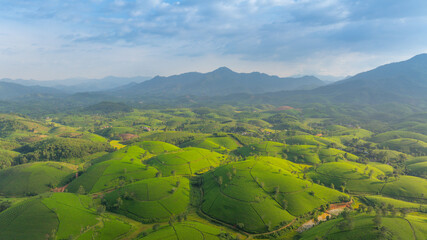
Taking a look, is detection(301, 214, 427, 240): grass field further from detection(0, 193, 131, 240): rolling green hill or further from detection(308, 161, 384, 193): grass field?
detection(0, 193, 131, 240): rolling green hill

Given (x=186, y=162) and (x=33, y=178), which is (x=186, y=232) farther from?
(x=33, y=178)

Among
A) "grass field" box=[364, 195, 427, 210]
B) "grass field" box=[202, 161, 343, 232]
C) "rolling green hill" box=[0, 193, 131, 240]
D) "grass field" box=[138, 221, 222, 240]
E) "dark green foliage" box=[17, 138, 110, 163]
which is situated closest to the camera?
"grass field" box=[138, 221, 222, 240]

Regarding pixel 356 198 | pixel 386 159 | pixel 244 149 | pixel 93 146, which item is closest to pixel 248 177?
pixel 356 198

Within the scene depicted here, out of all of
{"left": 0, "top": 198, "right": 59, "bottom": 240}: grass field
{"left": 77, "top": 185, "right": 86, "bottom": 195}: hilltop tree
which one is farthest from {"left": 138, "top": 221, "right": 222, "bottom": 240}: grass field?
{"left": 77, "top": 185, "right": 86, "bottom": 195}: hilltop tree

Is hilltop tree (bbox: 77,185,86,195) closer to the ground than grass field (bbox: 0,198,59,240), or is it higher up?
closer to the ground

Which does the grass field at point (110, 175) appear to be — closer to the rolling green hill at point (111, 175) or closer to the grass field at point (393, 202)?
the rolling green hill at point (111, 175)

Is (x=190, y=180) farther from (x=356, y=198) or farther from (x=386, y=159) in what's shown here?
(x=386, y=159)
